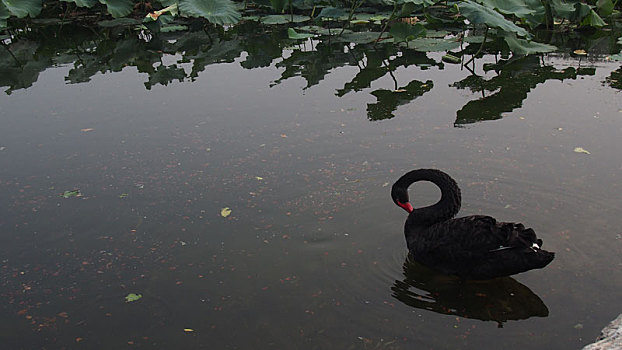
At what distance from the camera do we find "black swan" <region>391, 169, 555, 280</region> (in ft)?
9.77

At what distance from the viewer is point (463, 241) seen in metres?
3.12

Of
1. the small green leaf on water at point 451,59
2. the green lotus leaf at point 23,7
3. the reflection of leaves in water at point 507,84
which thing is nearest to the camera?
the reflection of leaves in water at point 507,84

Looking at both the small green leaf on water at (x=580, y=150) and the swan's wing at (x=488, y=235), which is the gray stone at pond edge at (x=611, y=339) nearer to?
the swan's wing at (x=488, y=235)

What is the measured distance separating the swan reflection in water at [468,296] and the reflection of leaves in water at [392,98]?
2414 millimetres

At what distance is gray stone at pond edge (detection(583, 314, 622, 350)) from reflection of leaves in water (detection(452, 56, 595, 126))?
2.93 m

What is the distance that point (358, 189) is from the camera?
4.11 m

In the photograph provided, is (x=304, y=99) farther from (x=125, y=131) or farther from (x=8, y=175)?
(x=8, y=175)

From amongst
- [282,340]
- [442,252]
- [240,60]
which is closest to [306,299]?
[282,340]

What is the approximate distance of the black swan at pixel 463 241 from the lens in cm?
298

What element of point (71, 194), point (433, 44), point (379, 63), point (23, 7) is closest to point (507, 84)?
point (379, 63)

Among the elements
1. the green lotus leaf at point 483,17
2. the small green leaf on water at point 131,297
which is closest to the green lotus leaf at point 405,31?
the green lotus leaf at point 483,17

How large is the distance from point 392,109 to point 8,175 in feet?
10.3

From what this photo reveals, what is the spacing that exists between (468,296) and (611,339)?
910 mm

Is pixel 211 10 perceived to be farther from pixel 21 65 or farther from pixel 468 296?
pixel 468 296
